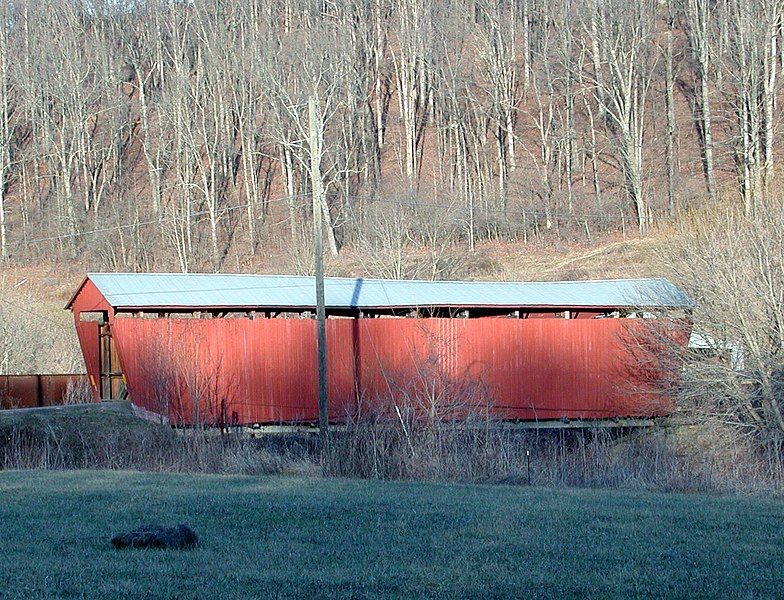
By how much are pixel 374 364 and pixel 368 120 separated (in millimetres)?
26993

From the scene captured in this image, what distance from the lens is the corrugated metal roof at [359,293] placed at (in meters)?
20.4

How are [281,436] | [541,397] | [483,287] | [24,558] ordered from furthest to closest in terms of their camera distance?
[483,287], [541,397], [281,436], [24,558]

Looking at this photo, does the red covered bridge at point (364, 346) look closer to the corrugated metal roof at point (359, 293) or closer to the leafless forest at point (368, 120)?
the corrugated metal roof at point (359, 293)

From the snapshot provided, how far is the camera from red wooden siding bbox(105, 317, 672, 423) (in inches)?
765

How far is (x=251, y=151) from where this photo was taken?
→ 42.1 m

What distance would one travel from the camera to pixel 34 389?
955 inches

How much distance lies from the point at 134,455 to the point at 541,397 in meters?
9.50

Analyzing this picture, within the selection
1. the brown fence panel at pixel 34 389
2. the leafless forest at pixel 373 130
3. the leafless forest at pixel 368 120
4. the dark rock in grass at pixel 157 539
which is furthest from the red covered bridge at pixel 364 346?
the leafless forest at pixel 368 120

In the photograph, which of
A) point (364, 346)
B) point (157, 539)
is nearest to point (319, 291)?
point (364, 346)

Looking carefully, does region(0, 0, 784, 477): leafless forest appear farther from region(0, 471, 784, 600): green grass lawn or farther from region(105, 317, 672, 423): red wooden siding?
region(0, 471, 784, 600): green grass lawn

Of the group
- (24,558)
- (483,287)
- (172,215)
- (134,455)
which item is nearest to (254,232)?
(172,215)

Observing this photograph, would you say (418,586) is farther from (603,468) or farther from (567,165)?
(567,165)

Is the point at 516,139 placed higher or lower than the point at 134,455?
higher

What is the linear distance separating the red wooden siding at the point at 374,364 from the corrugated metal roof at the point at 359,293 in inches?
25.3
